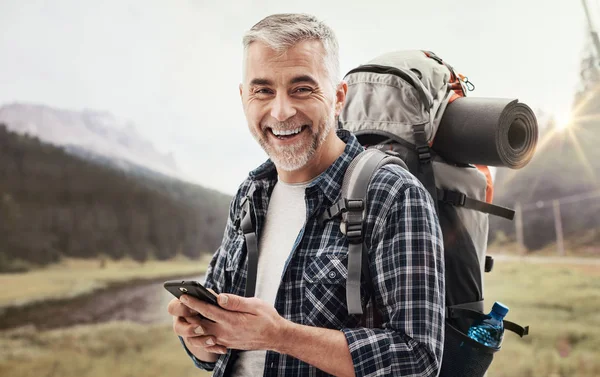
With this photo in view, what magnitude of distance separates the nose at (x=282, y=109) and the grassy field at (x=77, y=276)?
357cm

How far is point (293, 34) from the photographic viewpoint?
1040 millimetres

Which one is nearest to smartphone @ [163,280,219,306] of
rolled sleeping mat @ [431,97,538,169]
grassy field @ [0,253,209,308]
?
rolled sleeping mat @ [431,97,538,169]

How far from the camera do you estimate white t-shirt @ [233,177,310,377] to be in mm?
1021

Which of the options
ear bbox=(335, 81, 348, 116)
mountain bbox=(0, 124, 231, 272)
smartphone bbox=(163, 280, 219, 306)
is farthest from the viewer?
mountain bbox=(0, 124, 231, 272)

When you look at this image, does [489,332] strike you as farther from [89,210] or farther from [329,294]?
[89,210]

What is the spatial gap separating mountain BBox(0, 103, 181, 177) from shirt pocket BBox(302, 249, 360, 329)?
3701 mm

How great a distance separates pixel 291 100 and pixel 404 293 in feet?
1.38

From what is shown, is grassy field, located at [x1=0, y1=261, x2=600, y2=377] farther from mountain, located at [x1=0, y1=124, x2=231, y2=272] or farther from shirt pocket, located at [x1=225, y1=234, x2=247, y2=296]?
shirt pocket, located at [x1=225, y1=234, x2=247, y2=296]

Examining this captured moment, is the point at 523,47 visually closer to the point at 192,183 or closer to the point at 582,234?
the point at 582,234

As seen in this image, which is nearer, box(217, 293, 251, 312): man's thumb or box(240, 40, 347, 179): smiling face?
box(217, 293, 251, 312): man's thumb

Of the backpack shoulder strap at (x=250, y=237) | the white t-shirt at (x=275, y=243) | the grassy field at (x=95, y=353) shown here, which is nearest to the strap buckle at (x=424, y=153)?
the white t-shirt at (x=275, y=243)

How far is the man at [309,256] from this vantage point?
0.87 meters

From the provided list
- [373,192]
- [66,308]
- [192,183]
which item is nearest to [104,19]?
[192,183]

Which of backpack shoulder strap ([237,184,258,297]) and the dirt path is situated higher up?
backpack shoulder strap ([237,184,258,297])
